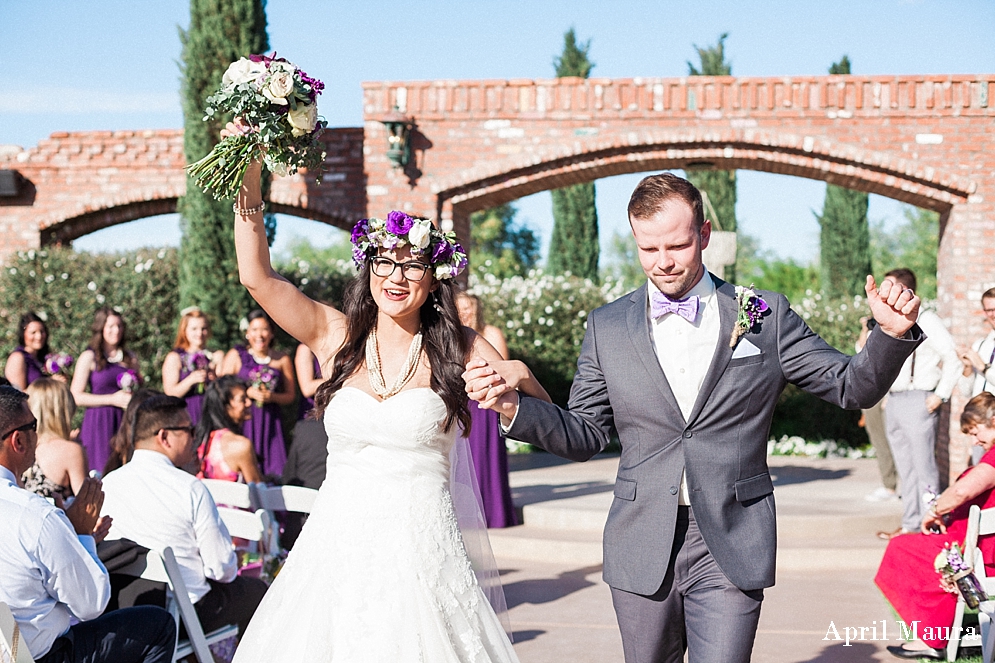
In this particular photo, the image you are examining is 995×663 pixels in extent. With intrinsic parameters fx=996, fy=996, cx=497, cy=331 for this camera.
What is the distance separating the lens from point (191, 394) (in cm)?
856

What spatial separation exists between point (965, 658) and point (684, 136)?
6571 mm

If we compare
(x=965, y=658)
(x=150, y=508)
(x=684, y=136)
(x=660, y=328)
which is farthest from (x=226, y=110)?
(x=684, y=136)

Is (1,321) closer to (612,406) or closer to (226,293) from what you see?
(226,293)

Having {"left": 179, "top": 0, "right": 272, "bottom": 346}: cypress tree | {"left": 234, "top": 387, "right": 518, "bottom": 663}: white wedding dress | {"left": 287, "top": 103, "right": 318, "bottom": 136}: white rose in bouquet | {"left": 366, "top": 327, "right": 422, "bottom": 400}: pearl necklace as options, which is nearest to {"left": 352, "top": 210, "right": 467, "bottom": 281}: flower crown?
{"left": 366, "top": 327, "right": 422, "bottom": 400}: pearl necklace

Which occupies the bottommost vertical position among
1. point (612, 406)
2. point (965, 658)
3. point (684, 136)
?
point (965, 658)

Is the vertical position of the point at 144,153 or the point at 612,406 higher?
the point at 144,153

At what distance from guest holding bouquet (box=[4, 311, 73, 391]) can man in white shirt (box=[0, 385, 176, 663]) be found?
15.1 ft

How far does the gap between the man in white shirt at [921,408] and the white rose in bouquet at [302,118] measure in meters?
5.62

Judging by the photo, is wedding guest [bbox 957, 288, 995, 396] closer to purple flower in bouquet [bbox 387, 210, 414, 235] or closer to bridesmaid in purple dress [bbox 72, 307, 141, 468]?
purple flower in bouquet [bbox 387, 210, 414, 235]

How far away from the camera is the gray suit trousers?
2.93 meters

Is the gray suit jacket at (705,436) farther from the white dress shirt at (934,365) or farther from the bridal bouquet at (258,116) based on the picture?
the white dress shirt at (934,365)

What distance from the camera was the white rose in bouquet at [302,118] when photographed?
3.39m

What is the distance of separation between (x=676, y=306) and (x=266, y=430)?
576 centimetres

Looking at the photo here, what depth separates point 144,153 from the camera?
482 inches
